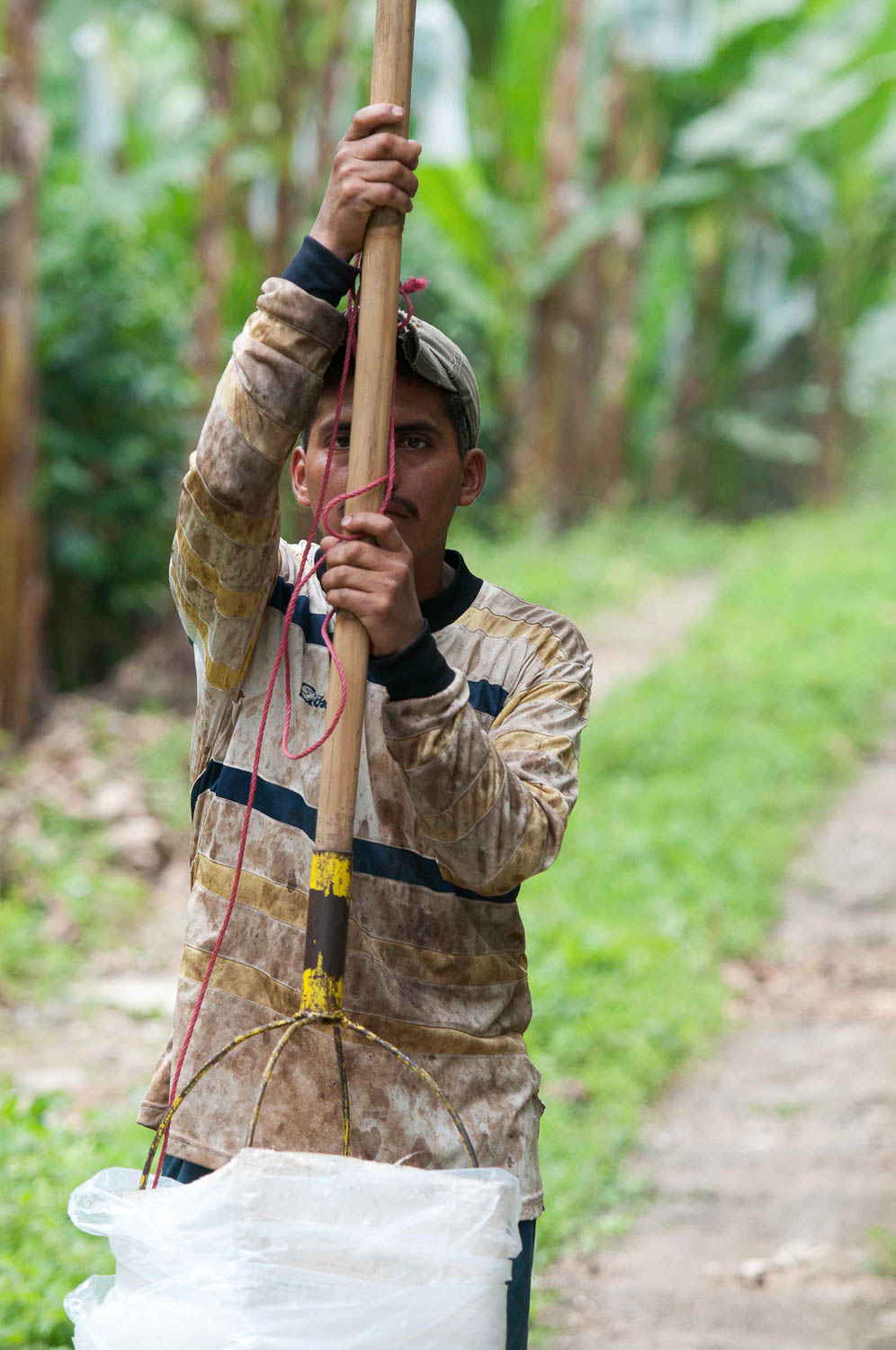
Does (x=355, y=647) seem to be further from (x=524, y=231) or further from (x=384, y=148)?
(x=524, y=231)

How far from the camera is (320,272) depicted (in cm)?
154

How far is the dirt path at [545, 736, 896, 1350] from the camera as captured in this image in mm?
3188

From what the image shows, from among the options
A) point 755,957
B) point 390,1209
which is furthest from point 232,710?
point 755,957

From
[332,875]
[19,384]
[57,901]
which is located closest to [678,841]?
[57,901]

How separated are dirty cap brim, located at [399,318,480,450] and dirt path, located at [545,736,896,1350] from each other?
85.6 inches

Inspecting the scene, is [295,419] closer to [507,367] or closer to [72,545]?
[72,545]

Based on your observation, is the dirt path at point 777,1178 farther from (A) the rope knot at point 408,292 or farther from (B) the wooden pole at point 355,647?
(A) the rope knot at point 408,292

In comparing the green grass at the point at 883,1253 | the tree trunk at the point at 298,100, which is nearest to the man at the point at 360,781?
the green grass at the point at 883,1253

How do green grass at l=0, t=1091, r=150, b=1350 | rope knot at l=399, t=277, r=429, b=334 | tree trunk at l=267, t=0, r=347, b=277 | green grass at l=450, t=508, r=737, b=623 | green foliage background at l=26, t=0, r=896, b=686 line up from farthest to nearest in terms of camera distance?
green grass at l=450, t=508, r=737, b=623
tree trunk at l=267, t=0, r=347, b=277
green foliage background at l=26, t=0, r=896, b=686
green grass at l=0, t=1091, r=150, b=1350
rope knot at l=399, t=277, r=429, b=334

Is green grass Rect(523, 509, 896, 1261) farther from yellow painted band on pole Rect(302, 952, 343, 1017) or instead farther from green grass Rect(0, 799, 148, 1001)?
yellow painted band on pole Rect(302, 952, 343, 1017)

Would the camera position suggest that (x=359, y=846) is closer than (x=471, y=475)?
Yes

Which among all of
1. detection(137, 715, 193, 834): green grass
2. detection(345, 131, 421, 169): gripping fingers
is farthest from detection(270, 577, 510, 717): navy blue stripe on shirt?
detection(137, 715, 193, 834): green grass

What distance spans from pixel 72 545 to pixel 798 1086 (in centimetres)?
492

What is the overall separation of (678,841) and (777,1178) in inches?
92.4
